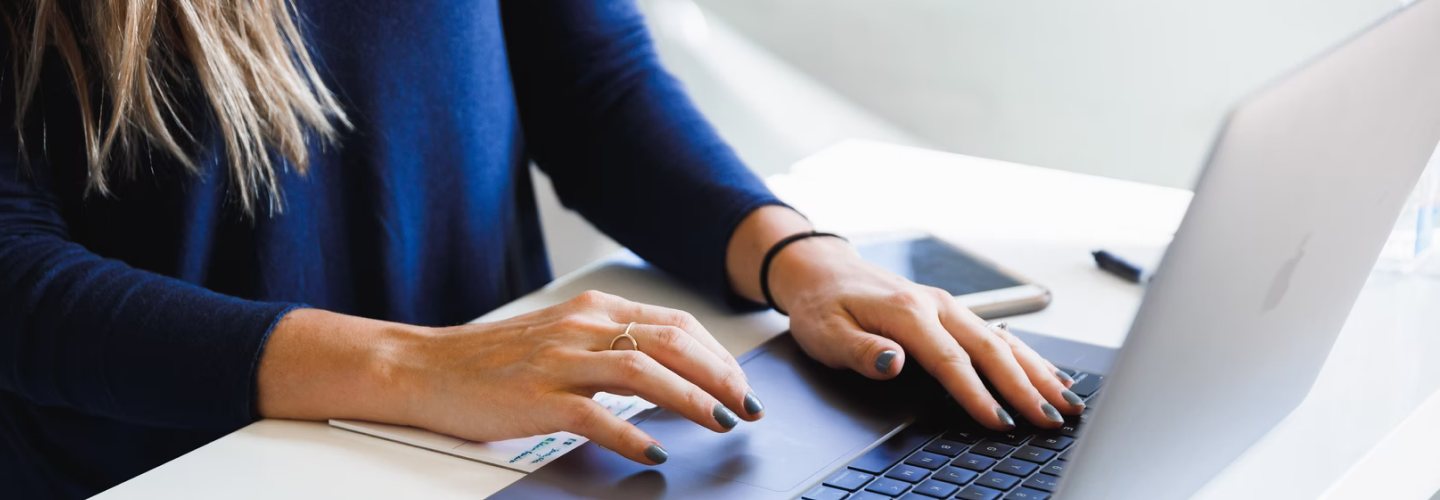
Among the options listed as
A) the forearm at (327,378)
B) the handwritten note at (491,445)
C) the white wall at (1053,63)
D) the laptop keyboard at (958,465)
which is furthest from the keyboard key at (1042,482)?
the white wall at (1053,63)

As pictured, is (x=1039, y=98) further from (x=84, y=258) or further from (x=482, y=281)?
(x=84, y=258)

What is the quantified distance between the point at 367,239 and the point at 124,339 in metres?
0.31

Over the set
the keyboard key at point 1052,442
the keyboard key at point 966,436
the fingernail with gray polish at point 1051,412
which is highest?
the fingernail with gray polish at point 1051,412

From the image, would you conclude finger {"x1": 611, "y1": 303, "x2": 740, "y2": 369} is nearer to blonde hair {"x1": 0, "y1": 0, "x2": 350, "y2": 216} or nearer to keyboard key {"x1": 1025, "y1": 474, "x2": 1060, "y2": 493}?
keyboard key {"x1": 1025, "y1": 474, "x2": 1060, "y2": 493}

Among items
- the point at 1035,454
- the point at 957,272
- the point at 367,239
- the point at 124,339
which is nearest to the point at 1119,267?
the point at 957,272

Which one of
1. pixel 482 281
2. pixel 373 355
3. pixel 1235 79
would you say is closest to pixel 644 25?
pixel 482 281

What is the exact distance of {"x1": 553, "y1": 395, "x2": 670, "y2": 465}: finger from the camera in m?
0.62

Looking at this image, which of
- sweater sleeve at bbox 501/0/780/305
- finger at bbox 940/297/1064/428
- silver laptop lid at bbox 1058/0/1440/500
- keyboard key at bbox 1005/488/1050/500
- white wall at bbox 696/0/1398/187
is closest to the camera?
silver laptop lid at bbox 1058/0/1440/500

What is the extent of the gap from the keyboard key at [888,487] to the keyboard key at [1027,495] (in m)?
0.05

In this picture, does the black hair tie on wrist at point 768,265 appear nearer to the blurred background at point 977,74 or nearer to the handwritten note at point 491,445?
the handwritten note at point 491,445

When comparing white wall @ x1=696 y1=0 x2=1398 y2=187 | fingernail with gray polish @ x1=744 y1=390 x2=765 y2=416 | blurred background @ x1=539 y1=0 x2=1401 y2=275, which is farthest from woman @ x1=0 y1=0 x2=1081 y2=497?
white wall @ x1=696 y1=0 x2=1398 y2=187

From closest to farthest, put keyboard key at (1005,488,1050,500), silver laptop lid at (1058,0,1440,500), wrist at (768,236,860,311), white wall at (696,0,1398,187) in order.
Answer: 1. silver laptop lid at (1058,0,1440,500)
2. keyboard key at (1005,488,1050,500)
3. wrist at (768,236,860,311)
4. white wall at (696,0,1398,187)

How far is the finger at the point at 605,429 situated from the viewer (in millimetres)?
617

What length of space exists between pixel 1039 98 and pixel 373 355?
81.1 inches
